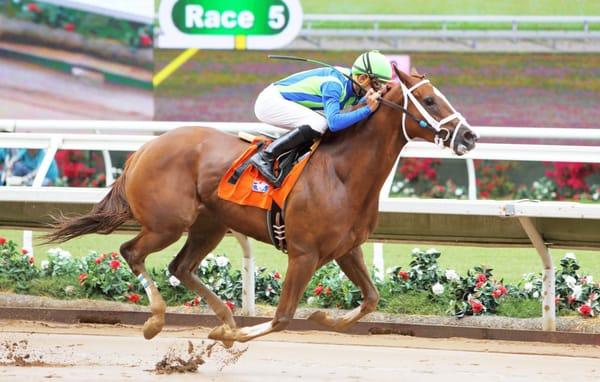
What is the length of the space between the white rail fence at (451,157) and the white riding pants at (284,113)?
0.71 metres

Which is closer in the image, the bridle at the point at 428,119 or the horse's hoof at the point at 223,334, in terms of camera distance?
the bridle at the point at 428,119

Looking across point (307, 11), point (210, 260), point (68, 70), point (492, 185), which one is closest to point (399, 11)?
point (307, 11)

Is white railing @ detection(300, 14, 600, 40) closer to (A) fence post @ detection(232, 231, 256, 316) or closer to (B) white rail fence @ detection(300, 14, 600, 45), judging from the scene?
(B) white rail fence @ detection(300, 14, 600, 45)

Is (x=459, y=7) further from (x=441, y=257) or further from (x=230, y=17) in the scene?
(x=441, y=257)

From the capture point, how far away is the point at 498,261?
9945mm

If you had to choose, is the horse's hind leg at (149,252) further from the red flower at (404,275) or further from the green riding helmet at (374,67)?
the red flower at (404,275)

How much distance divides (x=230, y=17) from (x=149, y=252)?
8974mm

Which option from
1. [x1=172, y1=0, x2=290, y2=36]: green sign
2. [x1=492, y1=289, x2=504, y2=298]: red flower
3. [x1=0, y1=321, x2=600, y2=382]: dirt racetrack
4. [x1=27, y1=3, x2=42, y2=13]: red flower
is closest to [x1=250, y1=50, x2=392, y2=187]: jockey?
[x1=0, y1=321, x2=600, y2=382]: dirt racetrack

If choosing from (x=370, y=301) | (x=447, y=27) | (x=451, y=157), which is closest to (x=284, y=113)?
→ (x=370, y=301)

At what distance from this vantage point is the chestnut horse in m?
6.23

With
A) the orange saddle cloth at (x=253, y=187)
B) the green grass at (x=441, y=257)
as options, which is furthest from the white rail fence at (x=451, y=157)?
the green grass at (x=441, y=257)

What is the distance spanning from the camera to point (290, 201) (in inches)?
250

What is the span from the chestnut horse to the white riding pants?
122mm

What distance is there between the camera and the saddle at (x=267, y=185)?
6.39 m
